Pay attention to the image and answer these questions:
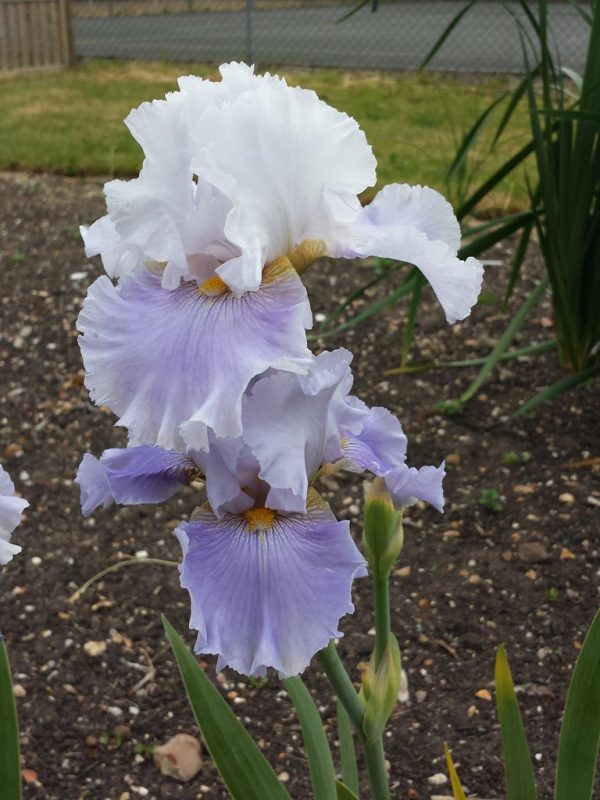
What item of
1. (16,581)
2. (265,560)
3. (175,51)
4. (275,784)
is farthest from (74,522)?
(175,51)

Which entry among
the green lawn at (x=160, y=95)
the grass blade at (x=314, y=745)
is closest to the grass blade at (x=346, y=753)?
the grass blade at (x=314, y=745)

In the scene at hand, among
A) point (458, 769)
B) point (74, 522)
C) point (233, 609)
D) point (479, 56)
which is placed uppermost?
point (479, 56)

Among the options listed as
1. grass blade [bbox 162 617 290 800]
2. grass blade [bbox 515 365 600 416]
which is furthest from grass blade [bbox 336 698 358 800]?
grass blade [bbox 515 365 600 416]

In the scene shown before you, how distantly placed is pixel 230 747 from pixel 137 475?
0.28 metres

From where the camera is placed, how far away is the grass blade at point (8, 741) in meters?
0.97

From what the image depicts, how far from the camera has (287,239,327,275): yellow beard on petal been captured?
832 mm

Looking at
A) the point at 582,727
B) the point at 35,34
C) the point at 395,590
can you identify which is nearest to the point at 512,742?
the point at 582,727

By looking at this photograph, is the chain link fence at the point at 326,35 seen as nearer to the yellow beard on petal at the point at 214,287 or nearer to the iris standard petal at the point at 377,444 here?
the iris standard petal at the point at 377,444

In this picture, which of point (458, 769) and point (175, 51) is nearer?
point (458, 769)

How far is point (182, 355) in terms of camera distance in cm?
71

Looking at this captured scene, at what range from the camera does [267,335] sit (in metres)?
0.72

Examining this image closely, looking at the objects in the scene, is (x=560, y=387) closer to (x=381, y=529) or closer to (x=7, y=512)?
(x=381, y=529)

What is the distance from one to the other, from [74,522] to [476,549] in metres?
0.97

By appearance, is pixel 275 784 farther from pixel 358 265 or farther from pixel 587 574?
pixel 358 265
